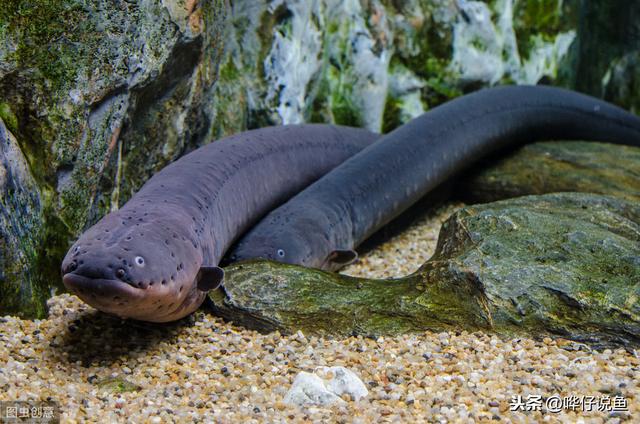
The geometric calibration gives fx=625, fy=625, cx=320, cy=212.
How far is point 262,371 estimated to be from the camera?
2287 mm

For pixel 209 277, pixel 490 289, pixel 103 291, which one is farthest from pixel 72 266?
pixel 490 289

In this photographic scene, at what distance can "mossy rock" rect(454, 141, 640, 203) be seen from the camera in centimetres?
461

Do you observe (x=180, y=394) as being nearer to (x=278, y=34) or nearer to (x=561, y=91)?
(x=278, y=34)

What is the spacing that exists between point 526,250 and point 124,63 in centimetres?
208

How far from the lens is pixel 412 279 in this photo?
281cm

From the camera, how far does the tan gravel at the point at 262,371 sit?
1.89 metres

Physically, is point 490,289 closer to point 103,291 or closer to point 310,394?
point 310,394

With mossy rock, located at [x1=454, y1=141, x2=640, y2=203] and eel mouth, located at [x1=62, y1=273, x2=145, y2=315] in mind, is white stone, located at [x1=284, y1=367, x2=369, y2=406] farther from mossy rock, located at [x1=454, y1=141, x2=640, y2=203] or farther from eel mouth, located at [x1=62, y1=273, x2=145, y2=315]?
mossy rock, located at [x1=454, y1=141, x2=640, y2=203]

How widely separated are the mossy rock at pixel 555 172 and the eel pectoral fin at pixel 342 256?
5.88 feet
